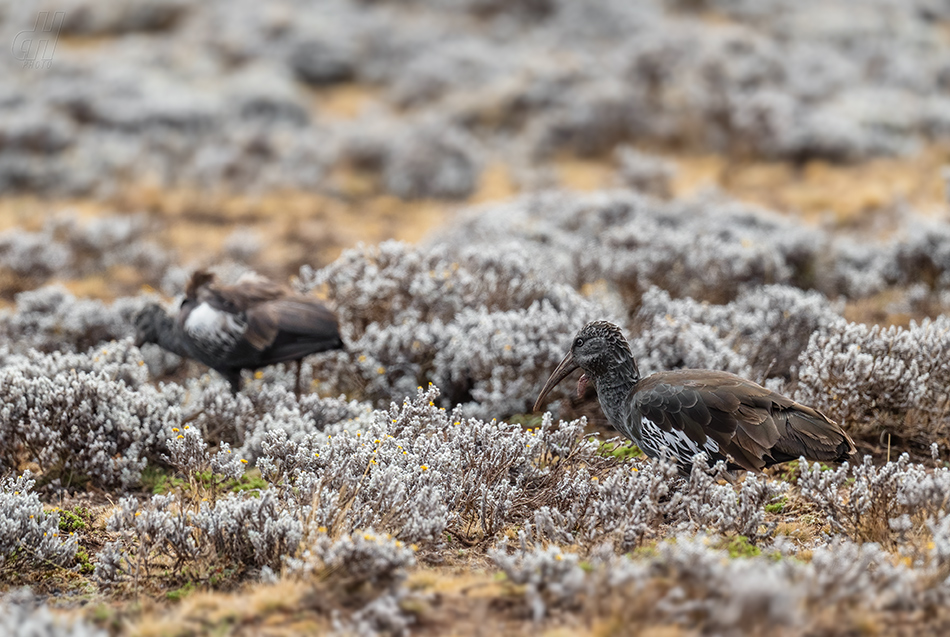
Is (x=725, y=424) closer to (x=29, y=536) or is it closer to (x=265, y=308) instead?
(x=265, y=308)

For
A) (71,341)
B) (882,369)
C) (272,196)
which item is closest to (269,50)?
(272,196)

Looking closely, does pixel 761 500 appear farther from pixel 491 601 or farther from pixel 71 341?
pixel 71 341

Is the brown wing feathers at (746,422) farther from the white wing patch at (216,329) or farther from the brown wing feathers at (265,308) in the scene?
the white wing patch at (216,329)

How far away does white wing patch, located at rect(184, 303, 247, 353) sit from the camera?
5.44m

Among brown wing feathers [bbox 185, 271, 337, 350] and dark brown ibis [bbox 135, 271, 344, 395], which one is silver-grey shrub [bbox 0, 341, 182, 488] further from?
brown wing feathers [bbox 185, 271, 337, 350]

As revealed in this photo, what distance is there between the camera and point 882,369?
4.89 metres

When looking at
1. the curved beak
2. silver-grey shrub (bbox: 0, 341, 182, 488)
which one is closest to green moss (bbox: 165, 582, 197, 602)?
silver-grey shrub (bbox: 0, 341, 182, 488)

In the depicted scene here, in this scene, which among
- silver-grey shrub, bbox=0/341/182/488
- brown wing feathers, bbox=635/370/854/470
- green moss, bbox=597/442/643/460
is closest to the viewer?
brown wing feathers, bbox=635/370/854/470

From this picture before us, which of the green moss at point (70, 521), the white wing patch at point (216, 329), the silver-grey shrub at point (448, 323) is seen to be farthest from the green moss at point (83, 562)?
the silver-grey shrub at point (448, 323)

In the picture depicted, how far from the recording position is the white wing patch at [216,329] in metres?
5.44

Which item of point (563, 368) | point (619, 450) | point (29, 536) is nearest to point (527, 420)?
point (619, 450)

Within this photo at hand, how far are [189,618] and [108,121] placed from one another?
17.6m

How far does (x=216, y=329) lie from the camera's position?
5.46 meters

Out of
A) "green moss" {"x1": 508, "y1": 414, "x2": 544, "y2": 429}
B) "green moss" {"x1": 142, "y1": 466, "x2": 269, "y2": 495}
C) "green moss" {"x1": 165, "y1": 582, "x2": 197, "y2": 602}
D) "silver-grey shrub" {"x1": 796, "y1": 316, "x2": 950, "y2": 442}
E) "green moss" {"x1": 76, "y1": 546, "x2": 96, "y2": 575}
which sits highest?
"silver-grey shrub" {"x1": 796, "y1": 316, "x2": 950, "y2": 442}
